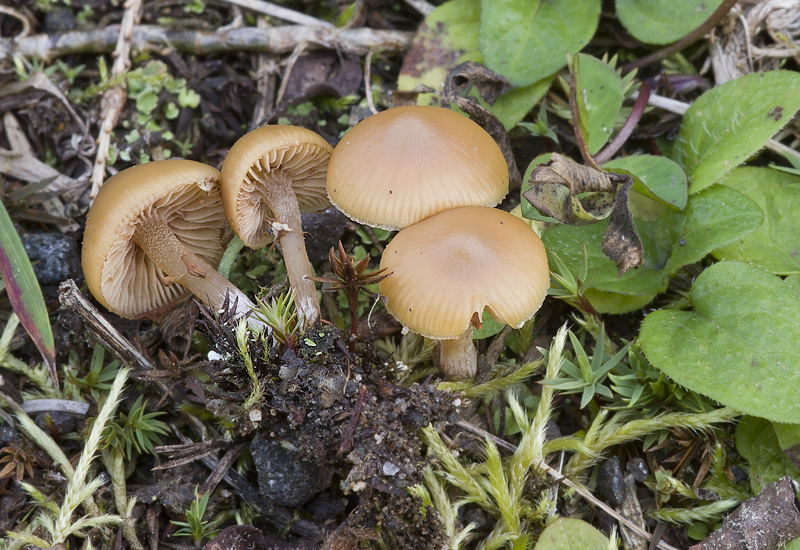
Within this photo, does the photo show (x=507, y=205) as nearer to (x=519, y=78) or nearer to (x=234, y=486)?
(x=519, y=78)

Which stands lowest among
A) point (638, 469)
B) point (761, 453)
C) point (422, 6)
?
point (638, 469)

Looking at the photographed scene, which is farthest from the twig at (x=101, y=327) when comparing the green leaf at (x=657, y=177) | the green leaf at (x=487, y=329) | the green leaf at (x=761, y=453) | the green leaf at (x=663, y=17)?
the green leaf at (x=663, y=17)

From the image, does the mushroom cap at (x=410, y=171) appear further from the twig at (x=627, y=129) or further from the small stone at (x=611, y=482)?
the small stone at (x=611, y=482)

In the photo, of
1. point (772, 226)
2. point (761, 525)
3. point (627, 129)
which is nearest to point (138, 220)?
point (627, 129)

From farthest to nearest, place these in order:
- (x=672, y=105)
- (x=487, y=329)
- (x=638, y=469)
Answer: (x=672, y=105), (x=487, y=329), (x=638, y=469)

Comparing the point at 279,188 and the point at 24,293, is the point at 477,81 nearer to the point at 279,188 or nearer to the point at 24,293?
the point at 279,188

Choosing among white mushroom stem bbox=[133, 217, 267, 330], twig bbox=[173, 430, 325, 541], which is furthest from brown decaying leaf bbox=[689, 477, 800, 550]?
white mushroom stem bbox=[133, 217, 267, 330]

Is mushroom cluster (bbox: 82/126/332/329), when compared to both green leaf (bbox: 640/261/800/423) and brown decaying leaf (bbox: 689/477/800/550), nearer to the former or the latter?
green leaf (bbox: 640/261/800/423)
